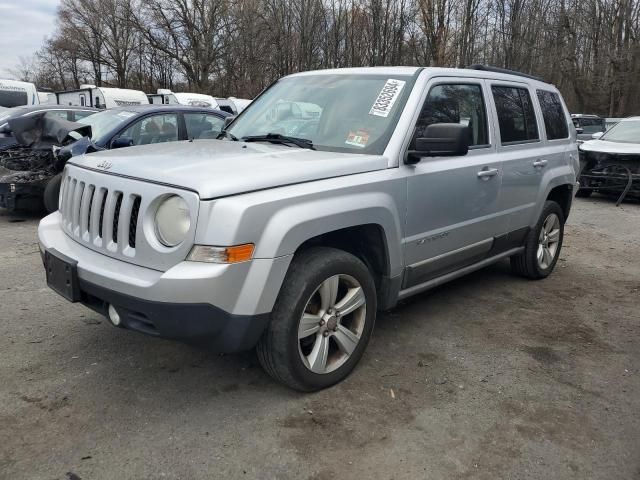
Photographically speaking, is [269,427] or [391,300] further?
[391,300]

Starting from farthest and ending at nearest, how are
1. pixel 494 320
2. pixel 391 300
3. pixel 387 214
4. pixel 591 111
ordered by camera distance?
1. pixel 591 111
2. pixel 494 320
3. pixel 391 300
4. pixel 387 214

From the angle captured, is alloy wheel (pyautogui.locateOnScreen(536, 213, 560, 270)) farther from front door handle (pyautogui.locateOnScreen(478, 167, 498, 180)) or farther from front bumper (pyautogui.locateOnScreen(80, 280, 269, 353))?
front bumper (pyautogui.locateOnScreen(80, 280, 269, 353))

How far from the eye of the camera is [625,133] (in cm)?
1163

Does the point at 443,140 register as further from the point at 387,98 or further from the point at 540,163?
the point at 540,163

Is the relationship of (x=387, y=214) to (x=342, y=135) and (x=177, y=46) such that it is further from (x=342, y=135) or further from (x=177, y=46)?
(x=177, y=46)

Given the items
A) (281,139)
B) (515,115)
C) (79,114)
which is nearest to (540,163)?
(515,115)

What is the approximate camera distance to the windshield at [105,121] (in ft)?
Result: 24.4

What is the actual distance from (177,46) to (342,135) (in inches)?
1709

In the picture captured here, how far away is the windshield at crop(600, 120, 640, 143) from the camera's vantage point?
37.1ft

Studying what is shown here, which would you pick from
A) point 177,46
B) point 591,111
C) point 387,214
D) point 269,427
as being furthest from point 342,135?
point 177,46

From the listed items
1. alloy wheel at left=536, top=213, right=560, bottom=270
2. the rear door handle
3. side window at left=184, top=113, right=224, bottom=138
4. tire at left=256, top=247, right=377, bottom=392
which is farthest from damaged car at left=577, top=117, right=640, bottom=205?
tire at left=256, top=247, right=377, bottom=392

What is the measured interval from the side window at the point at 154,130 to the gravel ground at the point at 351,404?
344 cm

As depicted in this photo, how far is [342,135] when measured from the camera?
3.57 m

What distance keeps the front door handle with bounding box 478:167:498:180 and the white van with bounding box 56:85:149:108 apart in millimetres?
17646
